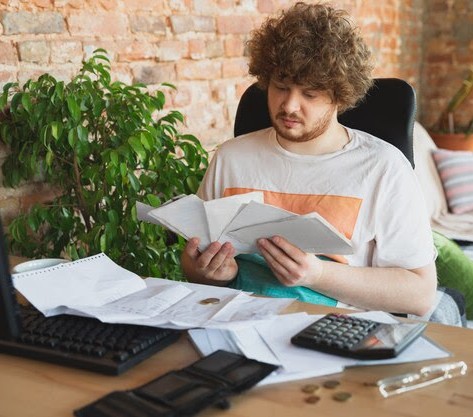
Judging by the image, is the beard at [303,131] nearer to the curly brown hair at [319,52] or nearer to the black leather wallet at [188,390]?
the curly brown hair at [319,52]

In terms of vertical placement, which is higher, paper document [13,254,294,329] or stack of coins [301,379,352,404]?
paper document [13,254,294,329]

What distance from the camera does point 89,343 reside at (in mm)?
1100

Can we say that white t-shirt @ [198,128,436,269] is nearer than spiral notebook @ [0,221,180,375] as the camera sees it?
No

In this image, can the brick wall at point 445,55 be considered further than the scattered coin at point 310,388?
Yes

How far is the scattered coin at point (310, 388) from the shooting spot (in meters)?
0.96

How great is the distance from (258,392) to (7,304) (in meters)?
0.35

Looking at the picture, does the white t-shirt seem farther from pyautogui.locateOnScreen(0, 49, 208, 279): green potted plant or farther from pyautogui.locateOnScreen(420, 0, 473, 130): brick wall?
pyautogui.locateOnScreen(420, 0, 473, 130): brick wall

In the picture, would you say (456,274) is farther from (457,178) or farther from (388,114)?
(457,178)

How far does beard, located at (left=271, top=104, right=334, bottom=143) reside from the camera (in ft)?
5.40

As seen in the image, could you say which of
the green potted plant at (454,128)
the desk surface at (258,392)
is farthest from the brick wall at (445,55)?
the desk surface at (258,392)

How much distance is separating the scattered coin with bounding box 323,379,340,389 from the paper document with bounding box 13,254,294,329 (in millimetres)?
195

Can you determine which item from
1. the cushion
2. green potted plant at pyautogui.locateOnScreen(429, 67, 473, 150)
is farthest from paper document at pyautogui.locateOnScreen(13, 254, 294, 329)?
green potted plant at pyautogui.locateOnScreen(429, 67, 473, 150)

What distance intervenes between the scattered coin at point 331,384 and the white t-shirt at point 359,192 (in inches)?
25.1

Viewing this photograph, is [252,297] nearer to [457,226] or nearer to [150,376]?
[150,376]
